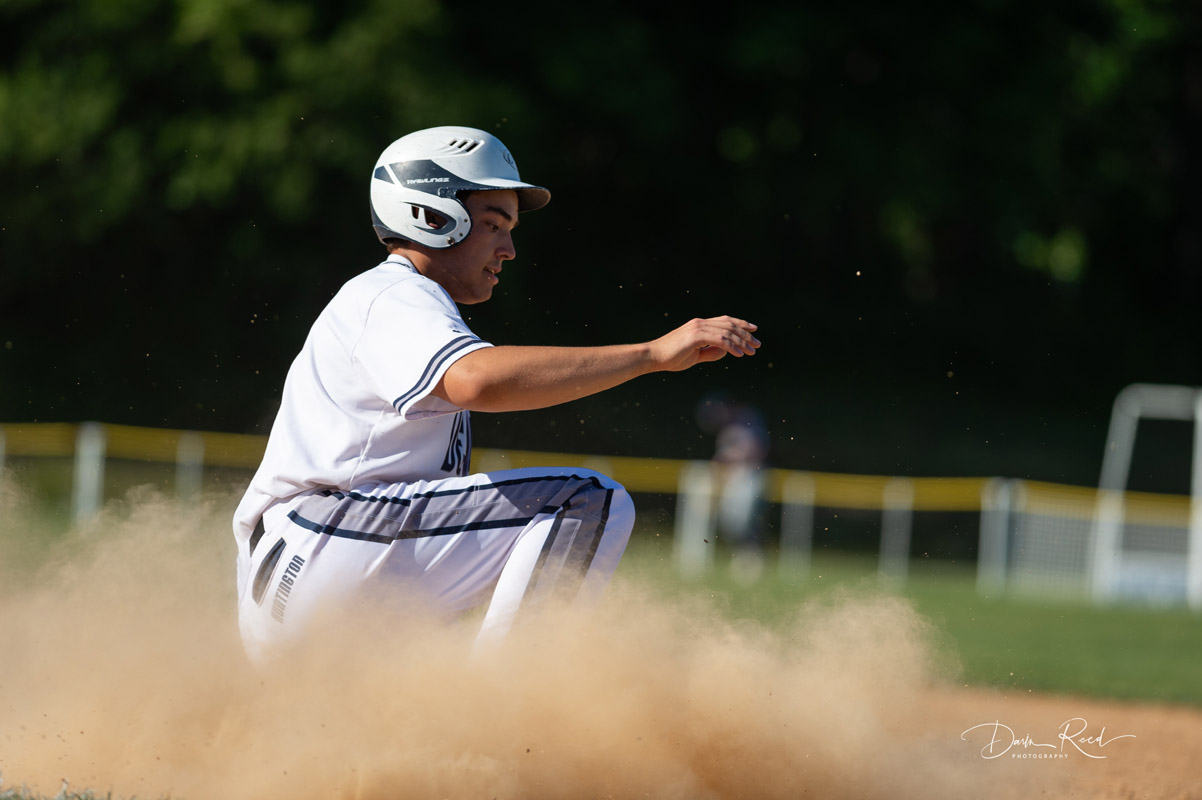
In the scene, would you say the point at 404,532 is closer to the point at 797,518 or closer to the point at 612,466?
the point at 612,466

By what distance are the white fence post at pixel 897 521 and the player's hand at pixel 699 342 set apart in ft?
44.5

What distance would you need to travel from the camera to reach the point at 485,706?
426cm

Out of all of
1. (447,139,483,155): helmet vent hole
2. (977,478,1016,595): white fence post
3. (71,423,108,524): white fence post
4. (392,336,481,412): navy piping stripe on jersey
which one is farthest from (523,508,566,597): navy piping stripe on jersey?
(71,423,108,524): white fence post

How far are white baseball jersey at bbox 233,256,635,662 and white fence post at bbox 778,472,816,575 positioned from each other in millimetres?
13541

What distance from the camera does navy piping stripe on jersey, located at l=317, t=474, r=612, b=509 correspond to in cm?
422

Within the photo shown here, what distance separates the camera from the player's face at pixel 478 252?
452 centimetres

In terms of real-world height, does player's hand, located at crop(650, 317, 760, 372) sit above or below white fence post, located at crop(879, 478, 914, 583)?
above

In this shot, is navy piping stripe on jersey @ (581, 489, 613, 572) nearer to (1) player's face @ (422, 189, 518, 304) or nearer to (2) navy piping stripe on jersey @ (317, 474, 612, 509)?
(2) navy piping stripe on jersey @ (317, 474, 612, 509)

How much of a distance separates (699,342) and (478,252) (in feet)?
3.14


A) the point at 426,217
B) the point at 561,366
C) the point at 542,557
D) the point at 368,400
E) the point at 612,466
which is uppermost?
the point at 426,217

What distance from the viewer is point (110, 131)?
2053 cm

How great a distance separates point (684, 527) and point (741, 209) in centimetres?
776

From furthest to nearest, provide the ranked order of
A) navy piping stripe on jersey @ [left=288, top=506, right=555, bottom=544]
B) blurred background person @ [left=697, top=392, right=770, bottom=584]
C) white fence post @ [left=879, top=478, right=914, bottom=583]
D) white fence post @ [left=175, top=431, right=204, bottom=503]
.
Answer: white fence post @ [left=879, top=478, right=914, bottom=583], blurred background person @ [left=697, top=392, right=770, bottom=584], white fence post @ [left=175, top=431, right=204, bottom=503], navy piping stripe on jersey @ [left=288, top=506, right=555, bottom=544]

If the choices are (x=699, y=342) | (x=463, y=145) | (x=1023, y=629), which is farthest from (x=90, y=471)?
(x=699, y=342)
